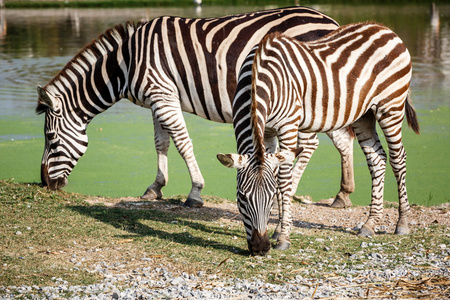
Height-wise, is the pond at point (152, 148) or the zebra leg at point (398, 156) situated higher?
the zebra leg at point (398, 156)

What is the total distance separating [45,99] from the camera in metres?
7.55

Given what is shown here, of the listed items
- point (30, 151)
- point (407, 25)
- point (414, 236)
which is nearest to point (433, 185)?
point (414, 236)

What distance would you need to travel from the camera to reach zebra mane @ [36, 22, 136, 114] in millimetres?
7809

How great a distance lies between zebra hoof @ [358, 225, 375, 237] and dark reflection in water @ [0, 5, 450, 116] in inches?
275

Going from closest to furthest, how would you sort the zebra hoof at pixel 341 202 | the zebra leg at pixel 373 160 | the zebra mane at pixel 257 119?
the zebra mane at pixel 257 119, the zebra leg at pixel 373 160, the zebra hoof at pixel 341 202

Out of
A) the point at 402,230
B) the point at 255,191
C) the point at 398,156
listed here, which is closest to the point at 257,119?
the point at 255,191

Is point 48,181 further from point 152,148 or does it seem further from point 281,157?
point 281,157

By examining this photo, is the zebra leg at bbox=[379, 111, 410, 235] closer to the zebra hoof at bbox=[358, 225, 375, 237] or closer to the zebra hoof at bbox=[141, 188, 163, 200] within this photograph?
the zebra hoof at bbox=[358, 225, 375, 237]

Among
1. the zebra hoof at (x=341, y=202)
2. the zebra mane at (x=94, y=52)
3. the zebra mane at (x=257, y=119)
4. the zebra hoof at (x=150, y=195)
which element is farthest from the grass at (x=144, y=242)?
the zebra mane at (x=94, y=52)

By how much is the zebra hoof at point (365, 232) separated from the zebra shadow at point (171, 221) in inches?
49.3

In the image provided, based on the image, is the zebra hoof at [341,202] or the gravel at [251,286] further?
the zebra hoof at [341,202]

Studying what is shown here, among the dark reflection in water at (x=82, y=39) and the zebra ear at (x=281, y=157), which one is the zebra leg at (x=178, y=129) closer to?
the zebra ear at (x=281, y=157)

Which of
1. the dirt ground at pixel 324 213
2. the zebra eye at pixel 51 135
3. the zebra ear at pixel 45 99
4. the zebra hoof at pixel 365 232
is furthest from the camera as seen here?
the zebra eye at pixel 51 135

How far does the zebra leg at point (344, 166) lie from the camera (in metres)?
7.95
